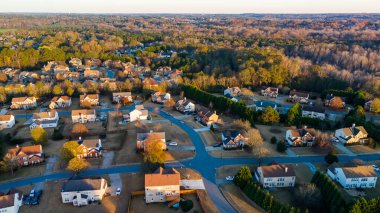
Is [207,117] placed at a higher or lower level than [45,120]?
higher

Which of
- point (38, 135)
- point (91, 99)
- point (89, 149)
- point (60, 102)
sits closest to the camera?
point (89, 149)

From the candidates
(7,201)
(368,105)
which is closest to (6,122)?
(7,201)

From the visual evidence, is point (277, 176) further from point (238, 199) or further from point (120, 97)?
point (120, 97)

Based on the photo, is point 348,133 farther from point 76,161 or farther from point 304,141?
point 76,161

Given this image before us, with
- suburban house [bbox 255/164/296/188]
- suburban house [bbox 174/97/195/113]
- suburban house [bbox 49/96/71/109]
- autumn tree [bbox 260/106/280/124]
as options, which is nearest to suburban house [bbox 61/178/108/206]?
suburban house [bbox 255/164/296/188]

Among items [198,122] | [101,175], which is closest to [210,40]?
[198,122]

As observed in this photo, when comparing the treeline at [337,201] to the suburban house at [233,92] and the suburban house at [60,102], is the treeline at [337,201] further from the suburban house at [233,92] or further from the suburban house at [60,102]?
the suburban house at [60,102]

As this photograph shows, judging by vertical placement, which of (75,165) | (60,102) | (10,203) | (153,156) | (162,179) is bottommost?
(60,102)

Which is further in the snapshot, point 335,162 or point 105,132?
point 105,132
